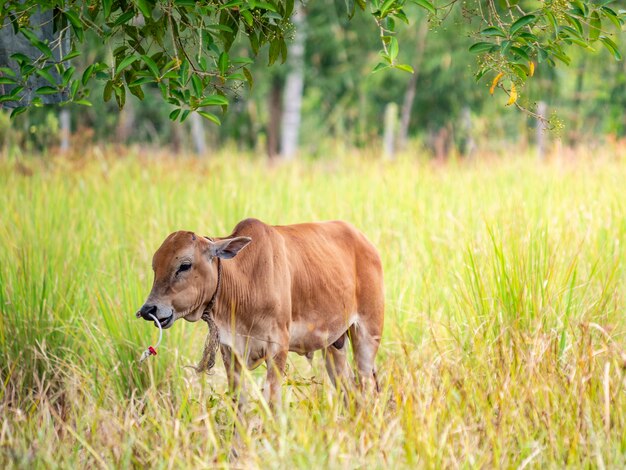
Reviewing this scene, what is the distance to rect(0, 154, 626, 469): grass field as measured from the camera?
373 centimetres

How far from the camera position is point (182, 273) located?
4004 millimetres

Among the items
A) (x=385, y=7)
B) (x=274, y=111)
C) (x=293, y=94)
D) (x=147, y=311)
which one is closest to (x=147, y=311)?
(x=147, y=311)

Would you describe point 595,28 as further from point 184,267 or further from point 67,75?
point 67,75

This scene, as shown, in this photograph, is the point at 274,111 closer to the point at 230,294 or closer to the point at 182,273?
the point at 230,294

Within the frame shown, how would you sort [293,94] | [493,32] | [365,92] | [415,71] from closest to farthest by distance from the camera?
1. [493,32]
2. [293,94]
3. [415,71]
4. [365,92]

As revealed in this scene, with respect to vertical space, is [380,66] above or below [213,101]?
above

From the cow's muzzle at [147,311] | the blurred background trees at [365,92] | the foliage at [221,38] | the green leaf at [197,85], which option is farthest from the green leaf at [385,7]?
the blurred background trees at [365,92]

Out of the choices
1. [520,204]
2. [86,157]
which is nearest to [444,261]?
[520,204]

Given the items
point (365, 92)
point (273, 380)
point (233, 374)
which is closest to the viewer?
point (273, 380)

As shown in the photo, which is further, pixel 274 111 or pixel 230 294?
pixel 274 111

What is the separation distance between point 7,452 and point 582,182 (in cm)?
654

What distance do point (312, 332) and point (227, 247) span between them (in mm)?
699

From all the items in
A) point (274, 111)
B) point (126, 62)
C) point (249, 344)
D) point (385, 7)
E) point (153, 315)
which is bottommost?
point (249, 344)

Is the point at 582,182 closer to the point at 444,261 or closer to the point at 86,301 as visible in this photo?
the point at 444,261
